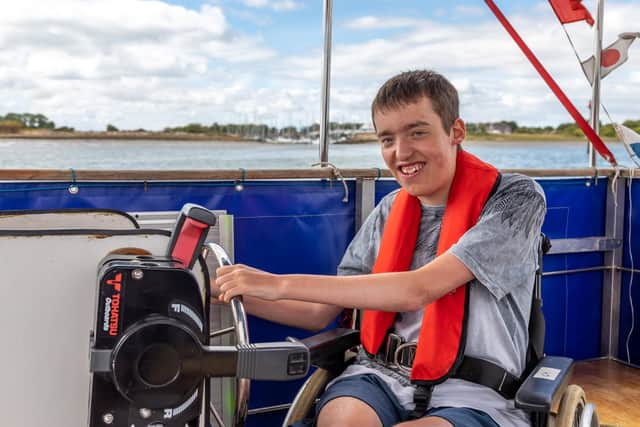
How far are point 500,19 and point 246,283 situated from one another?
7.35 feet

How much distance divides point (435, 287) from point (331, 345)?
0.36m

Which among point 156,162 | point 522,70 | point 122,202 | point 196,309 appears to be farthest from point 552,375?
point 522,70

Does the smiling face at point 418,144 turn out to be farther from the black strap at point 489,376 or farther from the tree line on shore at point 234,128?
the tree line on shore at point 234,128

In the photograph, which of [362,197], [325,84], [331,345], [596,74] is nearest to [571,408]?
[331,345]

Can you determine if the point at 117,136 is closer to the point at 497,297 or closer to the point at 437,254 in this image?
the point at 437,254

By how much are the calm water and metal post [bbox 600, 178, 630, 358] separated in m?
28.5

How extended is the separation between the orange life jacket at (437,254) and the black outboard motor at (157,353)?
0.70 m

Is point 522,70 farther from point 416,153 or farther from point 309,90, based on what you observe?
point 416,153

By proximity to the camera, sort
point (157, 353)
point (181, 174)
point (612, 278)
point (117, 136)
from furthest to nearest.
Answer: point (117, 136), point (612, 278), point (181, 174), point (157, 353)

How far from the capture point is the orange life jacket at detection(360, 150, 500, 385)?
1624 millimetres

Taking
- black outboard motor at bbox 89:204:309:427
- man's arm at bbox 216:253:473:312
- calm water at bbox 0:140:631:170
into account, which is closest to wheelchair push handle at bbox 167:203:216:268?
black outboard motor at bbox 89:204:309:427

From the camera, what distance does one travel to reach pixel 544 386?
1.49 m

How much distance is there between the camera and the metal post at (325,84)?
255 centimetres

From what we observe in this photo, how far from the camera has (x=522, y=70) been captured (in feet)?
139
